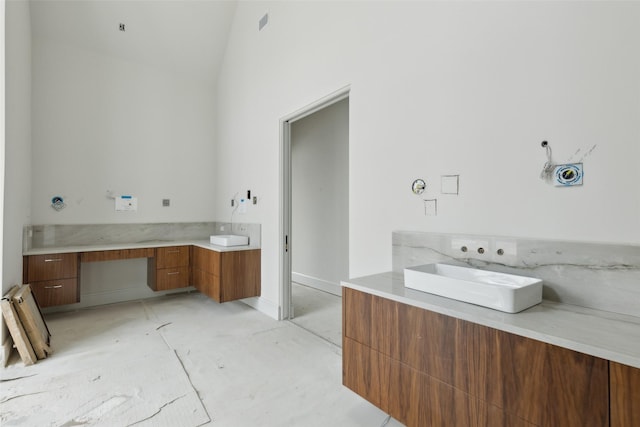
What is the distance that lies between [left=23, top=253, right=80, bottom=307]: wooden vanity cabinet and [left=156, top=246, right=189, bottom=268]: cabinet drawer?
0.81 m

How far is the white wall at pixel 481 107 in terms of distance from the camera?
1361mm

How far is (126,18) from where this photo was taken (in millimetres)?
3844

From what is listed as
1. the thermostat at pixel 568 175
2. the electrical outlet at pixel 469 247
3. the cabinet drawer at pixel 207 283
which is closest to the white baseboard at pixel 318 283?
the cabinet drawer at pixel 207 283

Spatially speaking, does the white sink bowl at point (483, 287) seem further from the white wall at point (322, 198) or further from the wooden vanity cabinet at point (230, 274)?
the white wall at point (322, 198)

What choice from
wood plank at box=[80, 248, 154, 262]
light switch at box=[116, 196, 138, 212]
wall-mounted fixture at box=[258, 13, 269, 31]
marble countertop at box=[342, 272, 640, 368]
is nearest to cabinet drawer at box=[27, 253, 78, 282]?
wood plank at box=[80, 248, 154, 262]

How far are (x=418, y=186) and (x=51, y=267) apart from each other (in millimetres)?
3701

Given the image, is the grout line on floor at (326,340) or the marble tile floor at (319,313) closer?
the grout line on floor at (326,340)

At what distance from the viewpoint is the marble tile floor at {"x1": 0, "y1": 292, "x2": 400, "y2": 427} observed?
5.99 feet

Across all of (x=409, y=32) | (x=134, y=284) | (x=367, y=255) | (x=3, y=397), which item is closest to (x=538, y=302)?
(x=367, y=255)

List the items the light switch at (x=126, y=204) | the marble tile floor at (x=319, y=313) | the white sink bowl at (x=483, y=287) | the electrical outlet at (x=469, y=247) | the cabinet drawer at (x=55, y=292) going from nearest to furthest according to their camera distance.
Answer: the white sink bowl at (x=483, y=287) < the electrical outlet at (x=469, y=247) < the marble tile floor at (x=319, y=313) < the cabinet drawer at (x=55, y=292) < the light switch at (x=126, y=204)

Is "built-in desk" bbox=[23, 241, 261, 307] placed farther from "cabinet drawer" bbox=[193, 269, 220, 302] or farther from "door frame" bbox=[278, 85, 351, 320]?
"door frame" bbox=[278, 85, 351, 320]

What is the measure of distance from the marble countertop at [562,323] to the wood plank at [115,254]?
3263 millimetres

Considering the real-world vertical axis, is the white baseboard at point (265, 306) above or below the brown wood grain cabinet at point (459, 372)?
below

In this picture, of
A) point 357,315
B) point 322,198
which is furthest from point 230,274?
point 357,315
